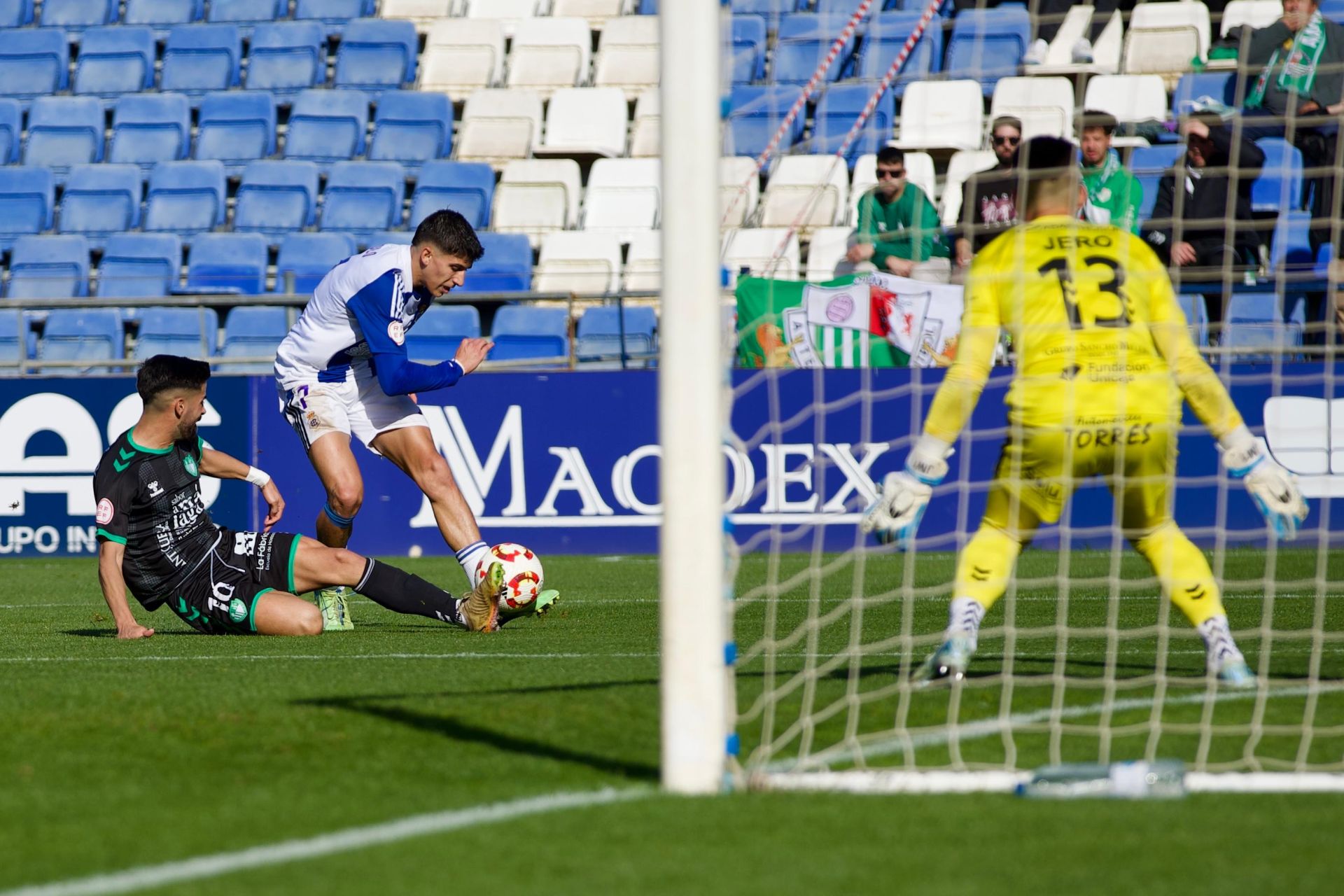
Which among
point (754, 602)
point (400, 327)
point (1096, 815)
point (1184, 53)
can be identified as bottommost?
point (754, 602)

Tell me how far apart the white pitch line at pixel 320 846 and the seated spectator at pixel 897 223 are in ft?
19.0

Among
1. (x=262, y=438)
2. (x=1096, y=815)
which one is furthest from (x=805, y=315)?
(x=1096, y=815)

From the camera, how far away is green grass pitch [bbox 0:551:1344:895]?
9.53ft

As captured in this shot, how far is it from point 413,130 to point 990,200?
975cm

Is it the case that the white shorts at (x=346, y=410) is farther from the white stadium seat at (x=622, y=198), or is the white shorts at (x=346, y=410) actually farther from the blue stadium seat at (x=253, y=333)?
Answer: the white stadium seat at (x=622, y=198)

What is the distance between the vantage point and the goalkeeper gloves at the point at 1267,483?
507 centimetres

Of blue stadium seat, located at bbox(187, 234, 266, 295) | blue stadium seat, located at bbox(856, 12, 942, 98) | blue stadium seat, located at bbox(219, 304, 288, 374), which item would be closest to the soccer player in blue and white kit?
blue stadium seat, located at bbox(219, 304, 288, 374)

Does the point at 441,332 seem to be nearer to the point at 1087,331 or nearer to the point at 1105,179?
the point at 1105,179

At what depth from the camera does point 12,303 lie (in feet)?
42.8

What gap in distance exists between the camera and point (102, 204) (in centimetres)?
1609

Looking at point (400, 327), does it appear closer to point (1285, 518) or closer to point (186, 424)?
point (186, 424)

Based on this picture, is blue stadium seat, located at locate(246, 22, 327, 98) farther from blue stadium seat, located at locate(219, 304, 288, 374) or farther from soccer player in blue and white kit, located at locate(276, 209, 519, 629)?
soccer player in blue and white kit, located at locate(276, 209, 519, 629)

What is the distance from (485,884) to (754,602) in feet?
19.5

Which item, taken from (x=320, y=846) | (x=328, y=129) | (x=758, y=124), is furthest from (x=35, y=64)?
(x=320, y=846)
